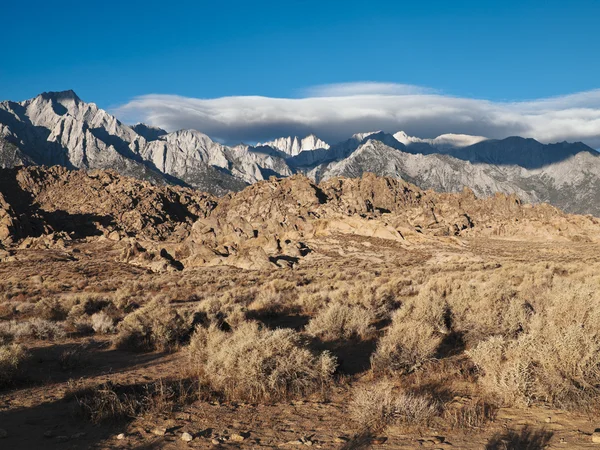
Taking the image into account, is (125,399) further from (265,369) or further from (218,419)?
(265,369)

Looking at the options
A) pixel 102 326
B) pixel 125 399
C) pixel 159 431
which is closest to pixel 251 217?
pixel 102 326

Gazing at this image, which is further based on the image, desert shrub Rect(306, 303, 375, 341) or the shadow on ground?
desert shrub Rect(306, 303, 375, 341)

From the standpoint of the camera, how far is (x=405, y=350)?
8633 millimetres

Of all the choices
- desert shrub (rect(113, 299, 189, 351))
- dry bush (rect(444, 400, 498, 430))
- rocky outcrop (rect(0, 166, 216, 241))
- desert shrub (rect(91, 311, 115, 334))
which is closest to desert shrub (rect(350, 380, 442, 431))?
dry bush (rect(444, 400, 498, 430))

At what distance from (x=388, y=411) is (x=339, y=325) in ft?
18.7

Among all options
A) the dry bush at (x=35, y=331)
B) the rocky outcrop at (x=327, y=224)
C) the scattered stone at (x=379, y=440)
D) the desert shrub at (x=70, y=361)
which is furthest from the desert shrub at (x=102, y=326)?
the rocky outcrop at (x=327, y=224)

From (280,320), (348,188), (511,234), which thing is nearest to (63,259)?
(280,320)

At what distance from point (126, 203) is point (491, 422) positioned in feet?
352

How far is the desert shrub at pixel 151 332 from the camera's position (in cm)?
1096

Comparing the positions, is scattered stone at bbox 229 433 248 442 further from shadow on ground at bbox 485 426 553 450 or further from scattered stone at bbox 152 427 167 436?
shadow on ground at bbox 485 426 553 450

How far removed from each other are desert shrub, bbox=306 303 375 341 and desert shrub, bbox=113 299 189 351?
3.84m

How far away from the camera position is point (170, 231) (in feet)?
296

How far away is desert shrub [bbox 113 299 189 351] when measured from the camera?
432 inches

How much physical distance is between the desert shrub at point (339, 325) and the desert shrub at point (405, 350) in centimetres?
206
